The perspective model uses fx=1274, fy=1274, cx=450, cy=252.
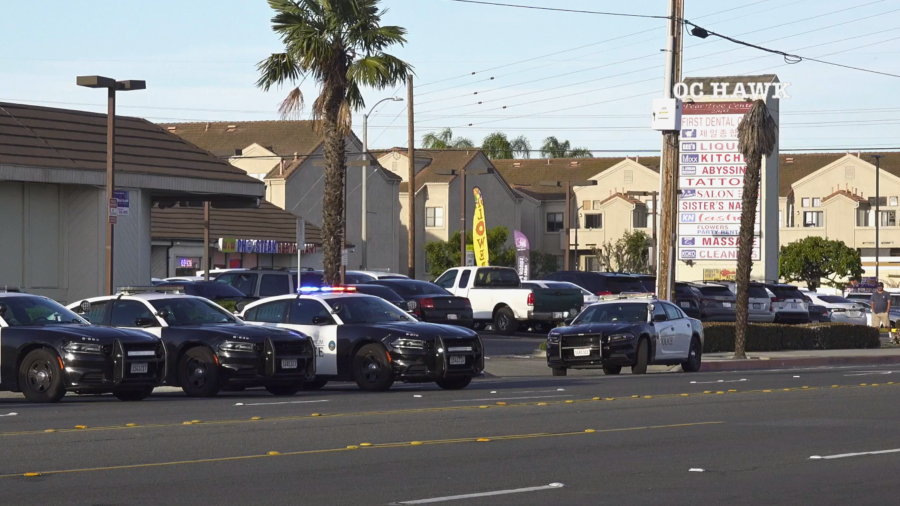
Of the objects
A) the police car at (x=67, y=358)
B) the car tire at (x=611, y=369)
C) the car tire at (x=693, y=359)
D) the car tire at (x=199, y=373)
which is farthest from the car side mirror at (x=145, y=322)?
the car tire at (x=693, y=359)

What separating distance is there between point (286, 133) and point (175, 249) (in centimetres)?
1916

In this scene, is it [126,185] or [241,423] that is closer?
[241,423]

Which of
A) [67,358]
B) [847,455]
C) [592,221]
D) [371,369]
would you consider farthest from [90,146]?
[592,221]

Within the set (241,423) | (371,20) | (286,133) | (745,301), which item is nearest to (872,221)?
(286,133)

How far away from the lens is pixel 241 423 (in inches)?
572

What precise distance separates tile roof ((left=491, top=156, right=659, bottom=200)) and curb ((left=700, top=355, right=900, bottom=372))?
57472mm

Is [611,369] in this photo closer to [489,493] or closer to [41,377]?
[41,377]

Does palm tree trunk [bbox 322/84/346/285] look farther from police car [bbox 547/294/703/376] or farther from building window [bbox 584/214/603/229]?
building window [bbox 584/214/603/229]

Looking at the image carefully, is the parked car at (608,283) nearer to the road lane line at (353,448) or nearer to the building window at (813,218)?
the road lane line at (353,448)

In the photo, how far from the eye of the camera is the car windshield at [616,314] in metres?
25.8

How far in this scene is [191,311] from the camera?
19953mm

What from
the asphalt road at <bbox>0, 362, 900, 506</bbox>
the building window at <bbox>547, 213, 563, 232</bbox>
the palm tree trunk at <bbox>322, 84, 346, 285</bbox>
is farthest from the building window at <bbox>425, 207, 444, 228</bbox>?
the asphalt road at <bbox>0, 362, 900, 506</bbox>

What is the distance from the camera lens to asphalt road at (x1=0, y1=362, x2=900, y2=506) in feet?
31.2

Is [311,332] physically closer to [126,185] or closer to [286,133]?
[126,185]
